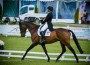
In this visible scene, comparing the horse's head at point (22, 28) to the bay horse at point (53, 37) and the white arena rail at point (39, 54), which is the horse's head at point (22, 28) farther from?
the white arena rail at point (39, 54)

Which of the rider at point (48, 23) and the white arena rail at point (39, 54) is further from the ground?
the rider at point (48, 23)

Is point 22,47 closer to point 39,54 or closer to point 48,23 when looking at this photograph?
point 39,54

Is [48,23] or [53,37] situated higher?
[48,23]

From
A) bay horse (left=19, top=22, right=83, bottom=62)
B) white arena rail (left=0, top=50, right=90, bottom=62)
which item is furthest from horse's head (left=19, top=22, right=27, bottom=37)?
white arena rail (left=0, top=50, right=90, bottom=62)

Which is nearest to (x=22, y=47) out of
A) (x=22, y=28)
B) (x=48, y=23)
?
(x=22, y=28)

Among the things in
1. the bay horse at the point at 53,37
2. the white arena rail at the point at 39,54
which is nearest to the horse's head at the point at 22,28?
the bay horse at the point at 53,37

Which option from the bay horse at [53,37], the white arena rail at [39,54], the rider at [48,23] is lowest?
the white arena rail at [39,54]

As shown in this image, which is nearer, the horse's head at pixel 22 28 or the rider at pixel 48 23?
the rider at pixel 48 23

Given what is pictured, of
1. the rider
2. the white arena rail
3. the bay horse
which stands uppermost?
the rider

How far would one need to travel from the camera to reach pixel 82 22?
107cm

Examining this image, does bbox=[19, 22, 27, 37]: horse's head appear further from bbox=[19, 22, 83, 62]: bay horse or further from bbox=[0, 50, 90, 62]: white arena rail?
bbox=[0, 50, 90, 62]: white arena rail

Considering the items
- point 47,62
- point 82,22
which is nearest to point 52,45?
point 47,62

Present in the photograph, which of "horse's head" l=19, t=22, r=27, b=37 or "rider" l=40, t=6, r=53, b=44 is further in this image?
"horse's head" l=19, t=22, r=27, b=37

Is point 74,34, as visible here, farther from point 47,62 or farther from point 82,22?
point 47,62
